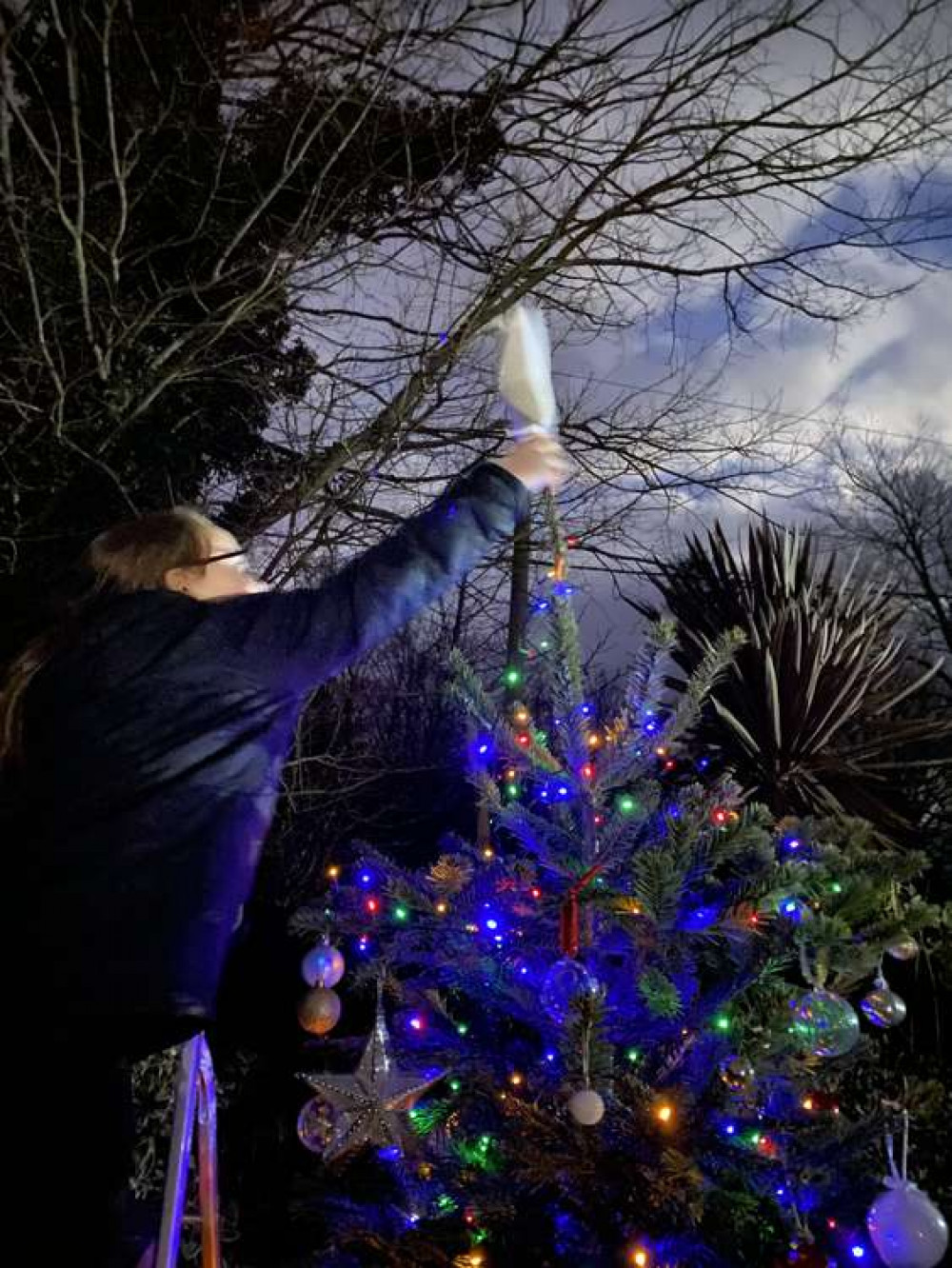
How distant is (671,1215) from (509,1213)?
0.40m

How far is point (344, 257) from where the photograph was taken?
4375mm

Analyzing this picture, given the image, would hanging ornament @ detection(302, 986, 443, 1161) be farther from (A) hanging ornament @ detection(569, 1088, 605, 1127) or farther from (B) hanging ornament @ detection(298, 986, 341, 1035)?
(A) hanging ornament @ detection(569, 1088, 605, 1127)

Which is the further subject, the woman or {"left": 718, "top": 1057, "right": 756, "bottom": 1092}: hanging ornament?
{"left": 718, "top": 1057, "right": 756, "bottom": 1092}: hanging ornament

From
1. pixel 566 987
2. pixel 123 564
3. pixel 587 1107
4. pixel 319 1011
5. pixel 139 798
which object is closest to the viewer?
pixel 139 798

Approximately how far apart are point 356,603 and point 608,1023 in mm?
1311

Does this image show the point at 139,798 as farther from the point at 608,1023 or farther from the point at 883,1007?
the point at 883,1007

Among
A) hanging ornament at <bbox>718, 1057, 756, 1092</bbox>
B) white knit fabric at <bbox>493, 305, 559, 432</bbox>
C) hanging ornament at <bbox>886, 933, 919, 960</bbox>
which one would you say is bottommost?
hanging ornament at <bbox>718, 1057, 756, 1092</bbox>

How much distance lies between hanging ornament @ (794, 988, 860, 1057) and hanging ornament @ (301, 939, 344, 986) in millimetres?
1251

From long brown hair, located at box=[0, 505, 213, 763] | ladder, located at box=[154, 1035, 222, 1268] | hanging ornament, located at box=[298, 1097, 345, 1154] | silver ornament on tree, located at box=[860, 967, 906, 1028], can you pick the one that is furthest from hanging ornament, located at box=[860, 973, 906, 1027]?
long brown hair, located at box=[0, 505, 213, 763]

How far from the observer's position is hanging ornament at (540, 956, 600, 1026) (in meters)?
1.82

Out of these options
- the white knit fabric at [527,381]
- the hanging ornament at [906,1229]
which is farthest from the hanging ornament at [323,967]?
the white knit fabric at [527,381]

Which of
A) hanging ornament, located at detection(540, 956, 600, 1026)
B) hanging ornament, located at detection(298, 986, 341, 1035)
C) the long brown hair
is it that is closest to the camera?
the long brown hair

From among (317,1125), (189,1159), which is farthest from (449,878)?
(189,1159)

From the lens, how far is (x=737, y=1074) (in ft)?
6.26
